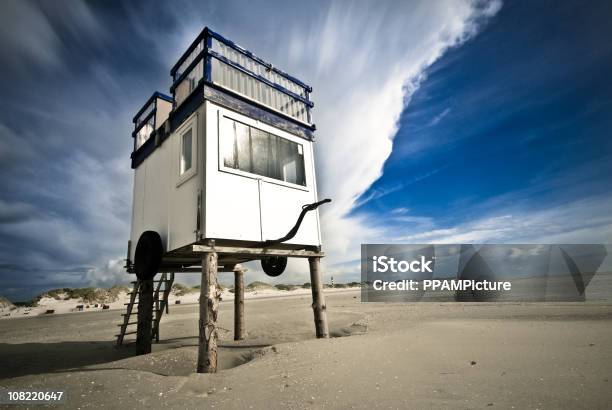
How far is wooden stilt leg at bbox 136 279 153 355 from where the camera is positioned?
9.67 meters

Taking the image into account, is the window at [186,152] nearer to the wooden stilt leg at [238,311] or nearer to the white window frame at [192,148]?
the white window frame at [192,148]

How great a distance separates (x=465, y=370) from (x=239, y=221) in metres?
5.58

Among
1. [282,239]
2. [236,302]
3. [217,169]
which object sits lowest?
[236,302]

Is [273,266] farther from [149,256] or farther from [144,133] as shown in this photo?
[144,133]

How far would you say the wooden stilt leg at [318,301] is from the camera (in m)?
9.12

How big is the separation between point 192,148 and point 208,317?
415 cm

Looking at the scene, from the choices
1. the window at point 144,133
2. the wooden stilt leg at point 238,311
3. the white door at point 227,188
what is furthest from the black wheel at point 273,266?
the window at point 144,133

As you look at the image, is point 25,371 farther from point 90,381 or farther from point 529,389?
point 529,389

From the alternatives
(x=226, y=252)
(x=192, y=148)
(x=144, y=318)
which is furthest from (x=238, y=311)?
(x=192, y=148)

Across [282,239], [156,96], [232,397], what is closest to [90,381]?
[232,397]

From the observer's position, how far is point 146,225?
9.84 meters

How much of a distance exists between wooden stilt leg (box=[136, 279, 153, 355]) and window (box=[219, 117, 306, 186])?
5294 millimetres

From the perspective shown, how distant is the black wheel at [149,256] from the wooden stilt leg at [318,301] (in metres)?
4.39

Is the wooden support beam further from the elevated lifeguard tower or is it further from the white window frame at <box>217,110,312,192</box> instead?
the white window frame at <box>217,110,312,192</box>
